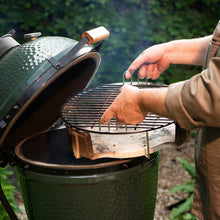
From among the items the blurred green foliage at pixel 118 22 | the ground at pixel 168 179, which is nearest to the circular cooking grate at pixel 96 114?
the ground at pixel 168 179

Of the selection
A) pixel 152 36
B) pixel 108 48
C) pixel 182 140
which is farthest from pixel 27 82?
pixel 152 36

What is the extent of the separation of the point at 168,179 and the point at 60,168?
2.19 m

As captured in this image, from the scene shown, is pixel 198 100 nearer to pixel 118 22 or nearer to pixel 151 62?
pixel 151 62

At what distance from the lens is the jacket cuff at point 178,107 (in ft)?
4.08

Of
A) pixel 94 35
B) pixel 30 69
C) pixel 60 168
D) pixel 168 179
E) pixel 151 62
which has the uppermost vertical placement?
pixel 94 35

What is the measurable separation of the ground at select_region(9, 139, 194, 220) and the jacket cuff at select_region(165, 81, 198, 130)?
74.6 inches

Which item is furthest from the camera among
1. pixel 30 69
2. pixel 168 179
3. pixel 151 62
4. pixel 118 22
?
pixel 118 22

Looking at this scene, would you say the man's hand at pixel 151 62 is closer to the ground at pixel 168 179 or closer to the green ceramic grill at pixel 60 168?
the green ceramic grill at pixel 60 168

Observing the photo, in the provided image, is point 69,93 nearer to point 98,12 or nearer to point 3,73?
point 3,73

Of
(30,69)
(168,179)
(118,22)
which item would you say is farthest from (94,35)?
(118,22)

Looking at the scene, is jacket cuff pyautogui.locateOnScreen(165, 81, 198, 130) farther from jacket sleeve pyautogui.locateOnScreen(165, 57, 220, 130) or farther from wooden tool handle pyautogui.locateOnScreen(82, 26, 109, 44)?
wooden tool handle pyautogui.locateOnScreen(82, 26, 109, 44)

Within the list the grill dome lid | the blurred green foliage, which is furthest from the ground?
the grill dome lid

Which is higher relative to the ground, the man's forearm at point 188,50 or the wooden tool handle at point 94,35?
the wooden tool handle at point 94,35

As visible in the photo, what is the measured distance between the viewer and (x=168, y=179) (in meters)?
3.52
